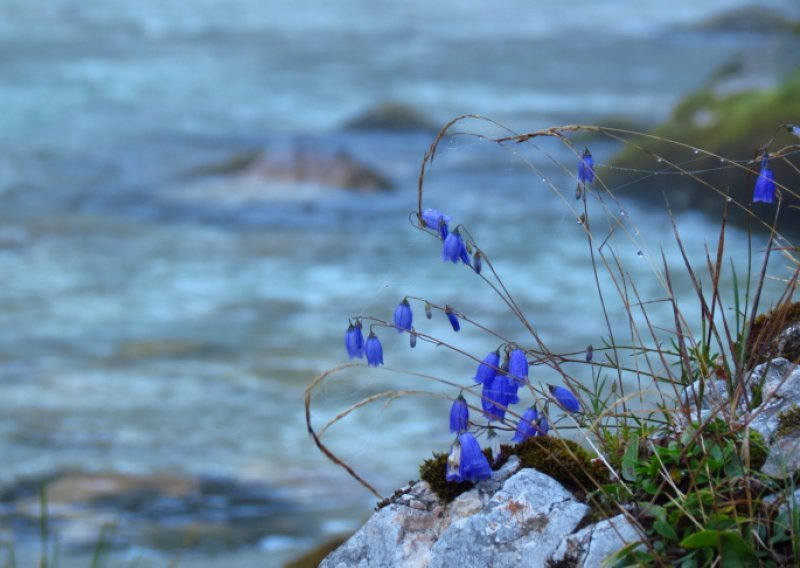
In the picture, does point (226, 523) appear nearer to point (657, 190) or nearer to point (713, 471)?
point (713, 471)

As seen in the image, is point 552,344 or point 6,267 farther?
point 6,267

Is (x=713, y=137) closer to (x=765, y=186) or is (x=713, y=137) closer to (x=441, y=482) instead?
(x=765, y=186)

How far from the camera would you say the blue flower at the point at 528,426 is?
218 cm

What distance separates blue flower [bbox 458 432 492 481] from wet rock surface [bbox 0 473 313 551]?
310 centimetres

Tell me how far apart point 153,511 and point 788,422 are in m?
3.86

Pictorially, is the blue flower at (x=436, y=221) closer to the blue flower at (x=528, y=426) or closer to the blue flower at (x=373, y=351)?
the blue flower at (x=373, y=351)

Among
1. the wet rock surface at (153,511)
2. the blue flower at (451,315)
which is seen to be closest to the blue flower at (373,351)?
the blue flower at (451,315)

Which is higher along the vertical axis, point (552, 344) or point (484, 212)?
point (484, 212)

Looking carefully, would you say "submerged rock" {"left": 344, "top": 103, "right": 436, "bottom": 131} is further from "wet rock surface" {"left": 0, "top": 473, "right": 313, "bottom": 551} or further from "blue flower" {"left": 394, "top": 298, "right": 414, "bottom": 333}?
"blue flower" {"left": 394, "top": 298, "right": 414, "bottom": 333}

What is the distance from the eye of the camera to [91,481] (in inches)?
232

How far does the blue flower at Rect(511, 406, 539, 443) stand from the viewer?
2182mm

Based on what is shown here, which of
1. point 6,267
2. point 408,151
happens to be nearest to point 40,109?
point 408,151

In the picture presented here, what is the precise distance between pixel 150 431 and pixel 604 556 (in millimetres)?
5014

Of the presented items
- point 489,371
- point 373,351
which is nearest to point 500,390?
point 489,371
